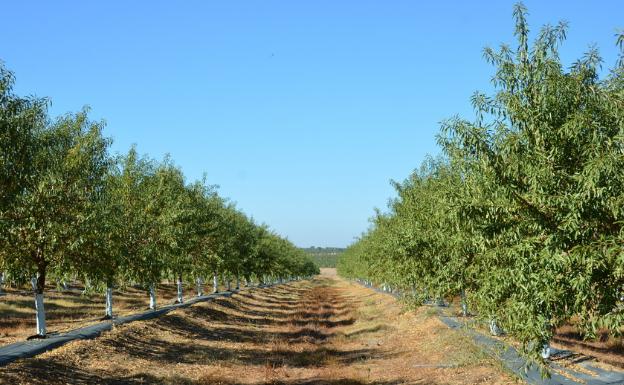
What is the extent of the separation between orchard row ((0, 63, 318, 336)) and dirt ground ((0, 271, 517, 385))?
369cm

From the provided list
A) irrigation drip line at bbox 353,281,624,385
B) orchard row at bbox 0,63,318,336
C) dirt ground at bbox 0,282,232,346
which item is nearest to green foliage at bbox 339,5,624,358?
irrigation drip line at bbox 353,281,624,385

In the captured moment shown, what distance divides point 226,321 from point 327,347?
13621 mm

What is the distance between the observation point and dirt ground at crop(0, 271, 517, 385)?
21.4m

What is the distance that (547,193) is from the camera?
465 inches

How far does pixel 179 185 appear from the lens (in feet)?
156

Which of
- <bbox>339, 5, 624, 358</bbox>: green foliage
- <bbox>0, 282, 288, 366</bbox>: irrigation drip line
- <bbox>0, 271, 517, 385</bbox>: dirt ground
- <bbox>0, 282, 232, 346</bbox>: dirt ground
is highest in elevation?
<bbox>339, 5, 624, 358</bbox>: green foliage

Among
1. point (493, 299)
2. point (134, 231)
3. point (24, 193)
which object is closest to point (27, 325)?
point (134, 231)

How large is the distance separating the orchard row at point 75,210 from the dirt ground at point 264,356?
3.69 meters

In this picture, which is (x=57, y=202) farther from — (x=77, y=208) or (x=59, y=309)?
(x=59, y=309)

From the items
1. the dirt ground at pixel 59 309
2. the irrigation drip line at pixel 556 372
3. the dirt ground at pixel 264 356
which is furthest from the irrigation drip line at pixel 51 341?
the irrigation drip line at pixel 556 372

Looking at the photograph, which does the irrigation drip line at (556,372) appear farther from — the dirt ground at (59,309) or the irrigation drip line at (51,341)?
the dirt ground at (59,309)

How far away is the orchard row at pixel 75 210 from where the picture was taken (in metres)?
17.3

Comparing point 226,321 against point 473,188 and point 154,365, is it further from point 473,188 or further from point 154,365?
point 473,188

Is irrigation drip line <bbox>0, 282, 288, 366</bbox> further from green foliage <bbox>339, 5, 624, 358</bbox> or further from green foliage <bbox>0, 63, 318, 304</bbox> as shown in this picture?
green foliage <bbox>339, 5, 624, 358</bbox>
